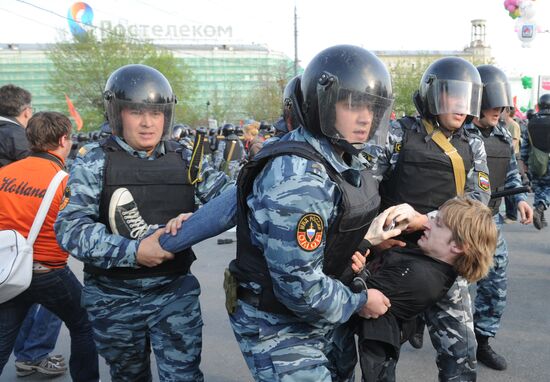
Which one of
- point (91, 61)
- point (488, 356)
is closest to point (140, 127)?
point (488, 356)

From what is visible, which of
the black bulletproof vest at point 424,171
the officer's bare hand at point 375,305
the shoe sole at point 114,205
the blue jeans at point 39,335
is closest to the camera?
the officer's bare hand at point 375,305

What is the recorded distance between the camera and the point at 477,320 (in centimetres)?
364

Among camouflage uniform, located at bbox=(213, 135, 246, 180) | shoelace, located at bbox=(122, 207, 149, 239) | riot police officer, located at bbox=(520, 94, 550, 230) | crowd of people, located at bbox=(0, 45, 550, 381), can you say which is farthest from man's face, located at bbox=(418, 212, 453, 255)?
camouflage uniform, located at bbox=(213, 135, 246, 180)

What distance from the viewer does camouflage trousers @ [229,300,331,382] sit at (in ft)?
5.69

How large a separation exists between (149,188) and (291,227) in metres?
1.05

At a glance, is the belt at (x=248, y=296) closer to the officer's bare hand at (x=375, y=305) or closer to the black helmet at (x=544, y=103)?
the officer's bare hand at (x=375, y=305)

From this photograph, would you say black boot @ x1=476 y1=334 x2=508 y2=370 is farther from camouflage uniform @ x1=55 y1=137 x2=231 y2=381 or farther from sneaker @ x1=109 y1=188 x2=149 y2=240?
sneaker @ x1=109 y1=188 x2=149 y2=240

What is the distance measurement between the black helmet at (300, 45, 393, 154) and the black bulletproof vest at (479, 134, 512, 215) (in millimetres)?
2242

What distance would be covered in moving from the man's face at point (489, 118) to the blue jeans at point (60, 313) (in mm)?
3027

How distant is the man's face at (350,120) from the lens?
69.3 inches

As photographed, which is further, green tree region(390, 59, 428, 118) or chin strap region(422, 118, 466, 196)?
green tree region(390, 59, 428, 118)

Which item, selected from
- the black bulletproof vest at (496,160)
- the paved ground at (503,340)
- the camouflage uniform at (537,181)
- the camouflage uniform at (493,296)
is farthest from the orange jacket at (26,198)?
the camouflage uniform at (537,181)

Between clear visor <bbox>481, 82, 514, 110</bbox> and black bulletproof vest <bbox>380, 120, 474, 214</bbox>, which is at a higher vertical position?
clear visor <bbox>481, 82, 514, 110</bbox>

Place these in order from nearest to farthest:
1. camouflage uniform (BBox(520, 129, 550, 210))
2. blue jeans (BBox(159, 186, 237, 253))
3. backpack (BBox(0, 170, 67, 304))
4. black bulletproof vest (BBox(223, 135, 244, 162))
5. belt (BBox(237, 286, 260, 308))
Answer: belt (BBox(237, 286, 260, 308)) < blue jeans (BBox(159, 186, 237, 253)) < backpack (BBox(0, 170, 67, 304)) < camouflage uniform (BBox(520, 129, 550, 210)) < black bulletproof vest (BBox(223, 135, 244, 162))
